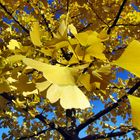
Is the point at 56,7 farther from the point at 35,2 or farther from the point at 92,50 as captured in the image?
the point at 92,50

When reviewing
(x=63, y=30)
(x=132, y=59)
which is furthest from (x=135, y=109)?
→ (x=63, y=30)

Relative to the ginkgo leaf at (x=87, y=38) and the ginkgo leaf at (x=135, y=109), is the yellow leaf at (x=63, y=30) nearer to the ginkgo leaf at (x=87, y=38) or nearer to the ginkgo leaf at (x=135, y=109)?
the ginkgo leaf at (x=87, y=38)

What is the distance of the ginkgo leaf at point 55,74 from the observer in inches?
19.0

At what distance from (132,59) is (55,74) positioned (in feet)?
0.42

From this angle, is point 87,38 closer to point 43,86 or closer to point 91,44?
point 91,44

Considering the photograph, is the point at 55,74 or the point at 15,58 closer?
the point at 55,74

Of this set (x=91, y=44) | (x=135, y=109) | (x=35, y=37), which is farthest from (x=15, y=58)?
(x=135, y=109)

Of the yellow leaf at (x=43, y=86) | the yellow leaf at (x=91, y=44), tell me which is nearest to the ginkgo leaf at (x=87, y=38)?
the yellow leaf at (x=91, y=44)

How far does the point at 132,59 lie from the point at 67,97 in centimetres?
12

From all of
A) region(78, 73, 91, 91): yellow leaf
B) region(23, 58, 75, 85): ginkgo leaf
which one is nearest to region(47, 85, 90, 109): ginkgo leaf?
region(23, 58, 75, 85): ginkgo leaf

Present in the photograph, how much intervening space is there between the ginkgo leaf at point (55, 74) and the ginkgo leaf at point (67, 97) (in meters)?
0.01

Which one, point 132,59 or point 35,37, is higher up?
point 35,37

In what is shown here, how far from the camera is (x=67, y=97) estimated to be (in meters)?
0.49

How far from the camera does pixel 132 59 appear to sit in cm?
51
